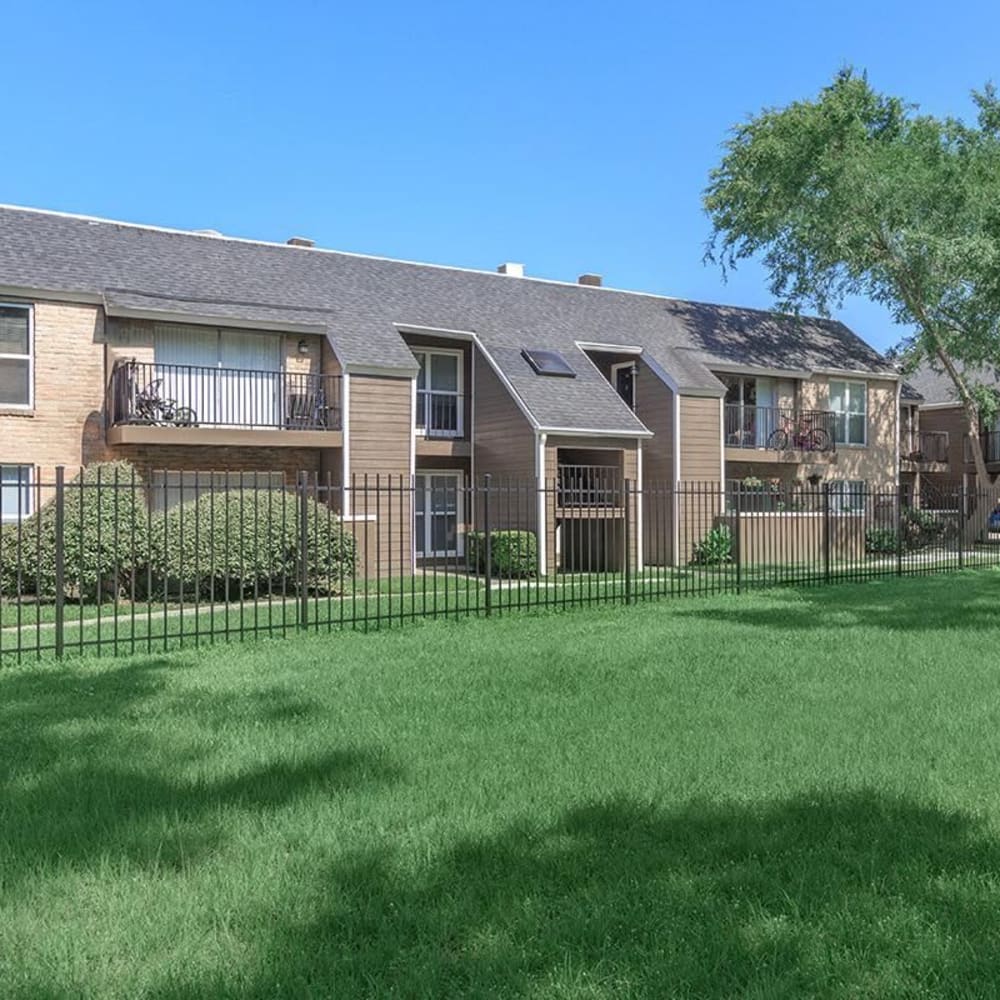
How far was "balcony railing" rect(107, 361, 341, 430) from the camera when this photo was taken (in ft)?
60.1

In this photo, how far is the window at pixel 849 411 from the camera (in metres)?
28.9

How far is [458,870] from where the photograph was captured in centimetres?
403

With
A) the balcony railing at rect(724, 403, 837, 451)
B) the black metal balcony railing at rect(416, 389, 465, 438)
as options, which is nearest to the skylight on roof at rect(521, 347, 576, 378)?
the black metal balcony railing at rect(416, 389, 465, 438)

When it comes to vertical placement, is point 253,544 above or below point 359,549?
above

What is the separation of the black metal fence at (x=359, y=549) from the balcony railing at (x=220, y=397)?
1.17 meters

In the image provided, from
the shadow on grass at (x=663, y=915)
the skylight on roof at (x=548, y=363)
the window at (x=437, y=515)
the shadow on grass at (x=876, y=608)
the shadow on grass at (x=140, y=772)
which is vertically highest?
the skylight on roof at (x=548, y=363)

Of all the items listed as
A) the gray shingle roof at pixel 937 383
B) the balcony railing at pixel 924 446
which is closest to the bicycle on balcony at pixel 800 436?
the balcony railing at pixel 924 446

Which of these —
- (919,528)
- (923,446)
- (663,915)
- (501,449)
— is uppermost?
(923,446)

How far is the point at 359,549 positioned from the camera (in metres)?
18.6

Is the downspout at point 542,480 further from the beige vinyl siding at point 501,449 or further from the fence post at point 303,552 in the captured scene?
the fence post at point 303,552

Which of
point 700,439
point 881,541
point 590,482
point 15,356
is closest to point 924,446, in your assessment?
point 881,541

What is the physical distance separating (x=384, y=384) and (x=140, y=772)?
50.0 feet

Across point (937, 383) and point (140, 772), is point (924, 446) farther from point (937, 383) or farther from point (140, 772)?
point (140, 772)

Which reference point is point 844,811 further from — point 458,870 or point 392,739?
point 392,739
